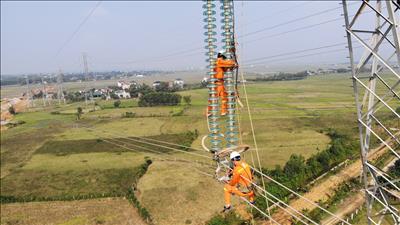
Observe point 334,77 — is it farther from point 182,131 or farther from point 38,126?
point 38,126

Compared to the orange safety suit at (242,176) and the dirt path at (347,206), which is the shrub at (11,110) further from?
the orange safety suit at (242,176)

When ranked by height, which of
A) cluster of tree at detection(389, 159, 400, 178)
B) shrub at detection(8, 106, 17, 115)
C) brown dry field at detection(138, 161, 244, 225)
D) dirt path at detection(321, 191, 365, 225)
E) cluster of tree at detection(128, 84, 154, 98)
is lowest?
brown dry field at detection(138, 161, 244, 225)

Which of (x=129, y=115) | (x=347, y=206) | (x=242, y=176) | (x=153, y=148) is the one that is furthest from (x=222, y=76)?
(x=129, y=115)

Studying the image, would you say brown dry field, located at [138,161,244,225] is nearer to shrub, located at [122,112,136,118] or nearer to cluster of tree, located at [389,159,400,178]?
cluster of tree, located at [389,159,400,178]

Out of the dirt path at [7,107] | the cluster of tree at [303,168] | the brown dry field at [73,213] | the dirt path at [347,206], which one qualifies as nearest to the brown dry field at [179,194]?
the brown dry field at [73,213]

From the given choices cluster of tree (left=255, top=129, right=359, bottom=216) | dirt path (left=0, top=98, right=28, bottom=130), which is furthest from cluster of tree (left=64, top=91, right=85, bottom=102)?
cluster of tree (left=255, top=129, right=359, bottom=216)

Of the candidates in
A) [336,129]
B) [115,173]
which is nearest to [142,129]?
[115,173]
